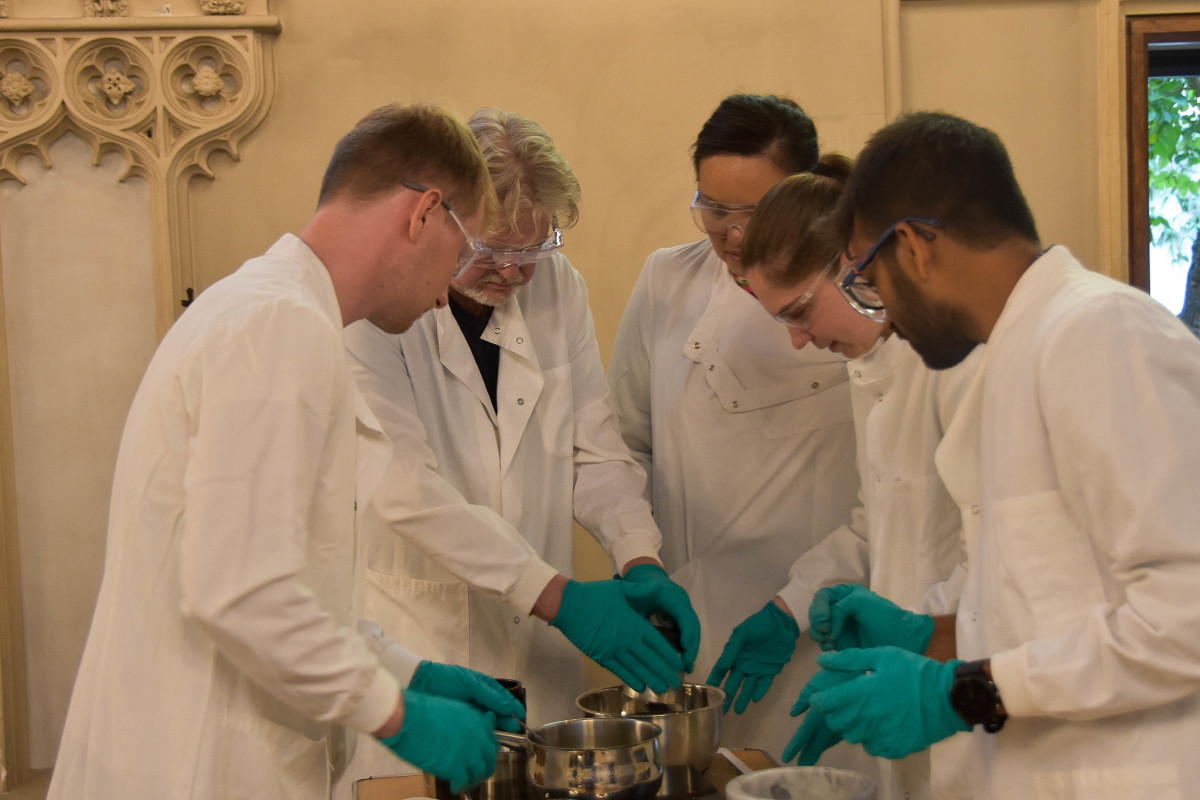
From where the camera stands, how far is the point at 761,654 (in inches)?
76.8

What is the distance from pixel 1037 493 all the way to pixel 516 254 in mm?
1075

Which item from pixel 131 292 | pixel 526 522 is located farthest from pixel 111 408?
pixel 526 522

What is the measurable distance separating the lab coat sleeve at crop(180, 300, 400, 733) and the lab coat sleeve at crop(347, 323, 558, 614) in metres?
0.66

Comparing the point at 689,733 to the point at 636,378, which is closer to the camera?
the point at 689,733

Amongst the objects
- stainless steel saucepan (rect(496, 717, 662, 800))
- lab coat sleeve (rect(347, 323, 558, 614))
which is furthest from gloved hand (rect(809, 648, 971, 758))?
lab coat sleeve (rect(347, 323, 558, 614))

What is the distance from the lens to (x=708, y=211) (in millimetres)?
2041

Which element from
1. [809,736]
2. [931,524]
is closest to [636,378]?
[931,524]

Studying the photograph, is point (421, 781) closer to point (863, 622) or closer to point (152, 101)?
point (863, 622)

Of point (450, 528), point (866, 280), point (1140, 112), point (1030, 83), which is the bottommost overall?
point (450, 528)

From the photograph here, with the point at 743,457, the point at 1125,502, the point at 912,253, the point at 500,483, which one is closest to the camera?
the point at 1125,502

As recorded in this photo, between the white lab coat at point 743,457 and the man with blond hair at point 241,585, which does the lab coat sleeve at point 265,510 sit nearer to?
the man with blond hair at point 241,585

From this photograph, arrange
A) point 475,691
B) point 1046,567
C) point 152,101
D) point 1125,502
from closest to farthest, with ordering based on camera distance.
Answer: point 1125,502 → point 1046,567 → point 475,691 → point 152,101

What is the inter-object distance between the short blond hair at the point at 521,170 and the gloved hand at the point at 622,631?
0.67 meters

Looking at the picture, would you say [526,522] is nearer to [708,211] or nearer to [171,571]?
[708,211]
